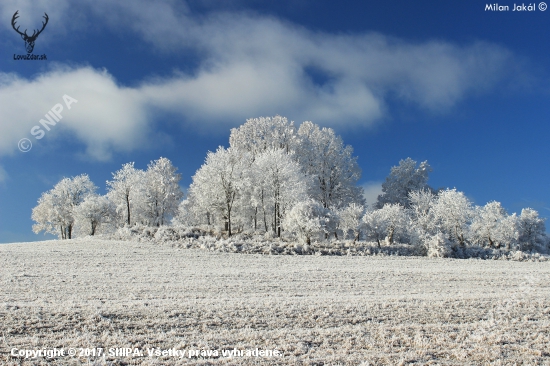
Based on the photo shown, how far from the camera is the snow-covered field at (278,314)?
33.1 feet

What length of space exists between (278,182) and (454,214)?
20790 mm

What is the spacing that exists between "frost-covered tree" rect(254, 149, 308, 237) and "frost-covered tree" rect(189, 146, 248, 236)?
2.09m

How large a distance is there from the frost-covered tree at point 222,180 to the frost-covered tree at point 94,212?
1637cm

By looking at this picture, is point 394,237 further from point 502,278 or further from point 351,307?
point 351,307

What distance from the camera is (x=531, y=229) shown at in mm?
56625

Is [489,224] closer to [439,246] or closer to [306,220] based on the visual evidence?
[439,246]

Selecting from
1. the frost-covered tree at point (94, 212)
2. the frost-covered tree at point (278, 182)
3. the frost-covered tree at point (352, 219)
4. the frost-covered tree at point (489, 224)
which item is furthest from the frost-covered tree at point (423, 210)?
the frost-covered tree at point (94, 212)

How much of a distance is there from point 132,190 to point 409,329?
4803cm

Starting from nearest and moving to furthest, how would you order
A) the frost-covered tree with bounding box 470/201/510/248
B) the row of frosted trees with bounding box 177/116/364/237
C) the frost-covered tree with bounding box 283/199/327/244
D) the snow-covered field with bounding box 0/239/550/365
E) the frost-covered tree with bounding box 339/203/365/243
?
the snow-covered field with bounding box 0/239/550/365 → the frost-covered tree with bounding box 283/199/327/244 → the frost-covered tree with bounding box 339/203/365/243 → the row of frosted trees with bounding box 177/116/364/237 → the frost-covered tree with bounding box 470/201/510/248

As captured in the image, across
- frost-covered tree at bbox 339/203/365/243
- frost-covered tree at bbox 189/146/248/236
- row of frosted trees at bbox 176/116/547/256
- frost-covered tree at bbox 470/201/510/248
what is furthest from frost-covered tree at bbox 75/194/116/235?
frost-covered tree at bbox 470/201/510/248

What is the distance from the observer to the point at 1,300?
48.0 ft

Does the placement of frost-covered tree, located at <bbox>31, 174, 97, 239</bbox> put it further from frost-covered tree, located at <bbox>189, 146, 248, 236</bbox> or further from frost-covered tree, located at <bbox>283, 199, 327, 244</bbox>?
frost-covered tree, located at <bbox>283, 199, 327, 244</bbox>

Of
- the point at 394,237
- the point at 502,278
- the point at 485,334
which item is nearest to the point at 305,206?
the point at 394,237

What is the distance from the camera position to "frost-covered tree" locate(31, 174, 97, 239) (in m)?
56.0
